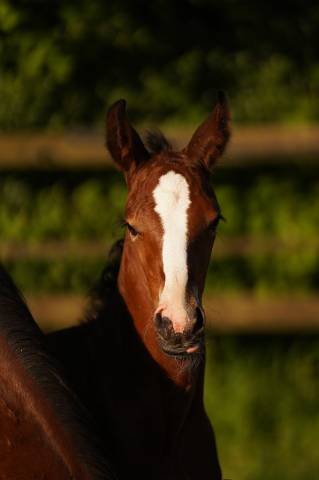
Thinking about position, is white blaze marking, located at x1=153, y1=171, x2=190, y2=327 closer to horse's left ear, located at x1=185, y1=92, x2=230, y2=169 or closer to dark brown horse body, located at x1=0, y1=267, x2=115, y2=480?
horse's left ear, located at x1=185, y1=92, x2=230, y2=169

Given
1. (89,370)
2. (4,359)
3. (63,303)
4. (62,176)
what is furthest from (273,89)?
(4,359)

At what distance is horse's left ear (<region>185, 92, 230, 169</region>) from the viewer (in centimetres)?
446

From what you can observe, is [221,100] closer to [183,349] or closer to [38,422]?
[183,349]

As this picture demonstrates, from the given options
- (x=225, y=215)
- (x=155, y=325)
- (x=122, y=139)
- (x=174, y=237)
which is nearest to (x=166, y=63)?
(x=225, y=215)

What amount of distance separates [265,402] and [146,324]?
3070mm

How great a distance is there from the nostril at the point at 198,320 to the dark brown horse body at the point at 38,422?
22.4 inches

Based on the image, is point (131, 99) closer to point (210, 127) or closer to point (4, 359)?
point (210, 127)

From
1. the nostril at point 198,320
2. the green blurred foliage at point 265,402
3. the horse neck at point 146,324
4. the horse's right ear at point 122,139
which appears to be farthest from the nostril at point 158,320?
the green blurred foliage at point 265,402

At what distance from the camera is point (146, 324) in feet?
14.1

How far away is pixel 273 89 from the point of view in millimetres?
7832

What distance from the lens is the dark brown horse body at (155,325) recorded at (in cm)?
400

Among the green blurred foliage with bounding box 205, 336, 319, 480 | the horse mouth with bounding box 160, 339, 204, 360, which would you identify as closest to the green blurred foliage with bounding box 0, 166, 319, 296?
the green blurred foliage with bounding box 205, 336, 319, 480

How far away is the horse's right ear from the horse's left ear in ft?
0.61

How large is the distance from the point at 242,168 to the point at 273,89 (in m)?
0.55
